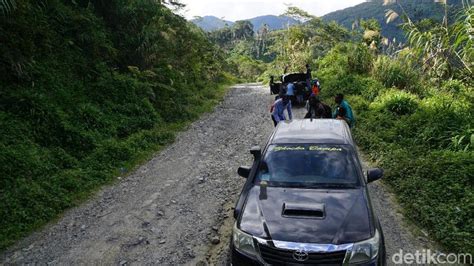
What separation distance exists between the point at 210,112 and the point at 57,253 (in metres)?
12.1

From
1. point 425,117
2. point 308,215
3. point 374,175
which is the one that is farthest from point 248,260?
point 425,117

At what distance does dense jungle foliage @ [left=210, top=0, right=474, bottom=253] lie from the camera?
645cm

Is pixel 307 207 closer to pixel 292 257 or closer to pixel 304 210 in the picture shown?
pixel 304 210

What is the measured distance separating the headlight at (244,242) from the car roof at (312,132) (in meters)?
1.92

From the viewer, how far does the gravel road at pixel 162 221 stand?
5.64 m

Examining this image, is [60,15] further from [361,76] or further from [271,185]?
[361,76]

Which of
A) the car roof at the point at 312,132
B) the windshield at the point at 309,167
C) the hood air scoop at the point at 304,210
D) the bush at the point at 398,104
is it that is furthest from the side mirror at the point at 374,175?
the bush at the point at 398,104

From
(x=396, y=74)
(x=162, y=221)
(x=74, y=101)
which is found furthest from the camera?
(x=396, y=74)

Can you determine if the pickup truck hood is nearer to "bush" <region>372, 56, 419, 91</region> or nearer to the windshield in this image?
the windshield

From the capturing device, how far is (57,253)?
5797 mm

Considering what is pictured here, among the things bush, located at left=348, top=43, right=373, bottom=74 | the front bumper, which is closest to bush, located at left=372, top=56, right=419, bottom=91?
bush, located at left=348, top=43, right=373, bottom=74

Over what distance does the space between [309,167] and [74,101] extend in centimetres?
794

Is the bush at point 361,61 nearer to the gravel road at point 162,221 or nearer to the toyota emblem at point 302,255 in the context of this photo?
the gravel road at point 162,221

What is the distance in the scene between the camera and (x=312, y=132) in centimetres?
598
